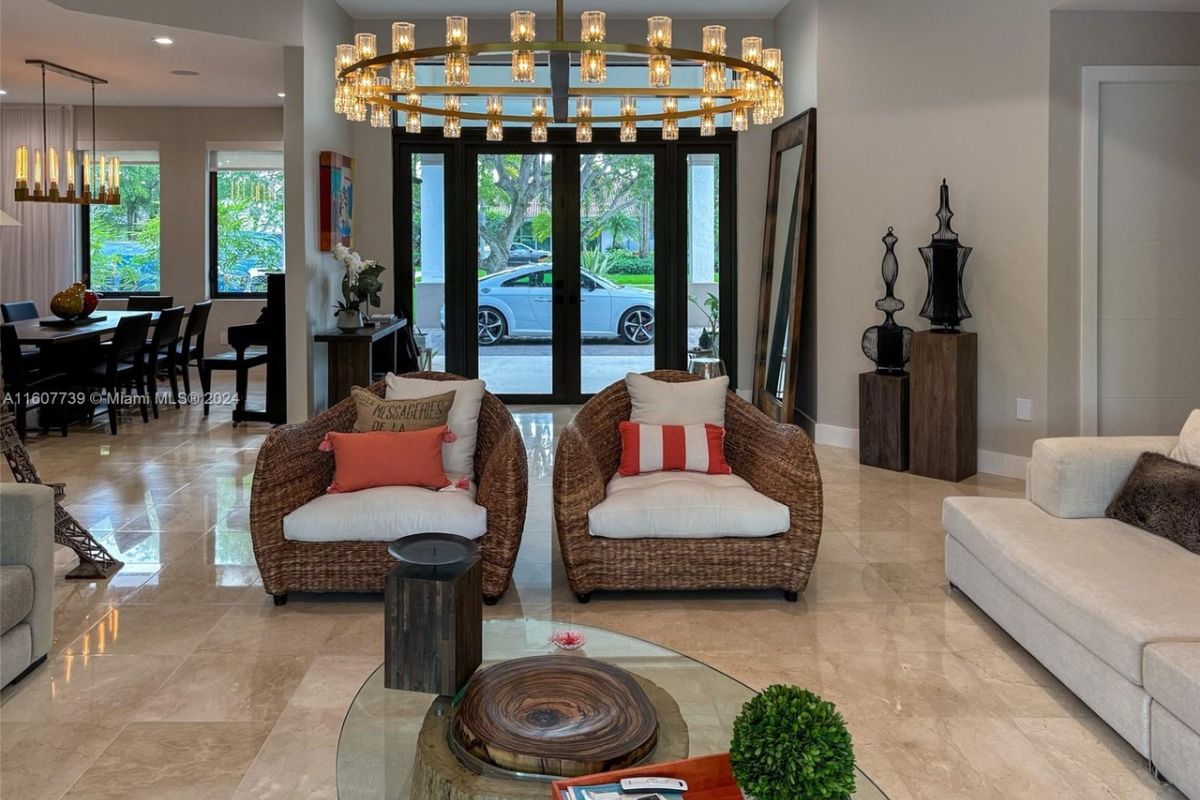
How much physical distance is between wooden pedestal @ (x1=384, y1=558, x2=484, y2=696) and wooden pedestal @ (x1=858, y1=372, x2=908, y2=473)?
4477 millimetres

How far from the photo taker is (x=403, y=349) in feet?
28.2

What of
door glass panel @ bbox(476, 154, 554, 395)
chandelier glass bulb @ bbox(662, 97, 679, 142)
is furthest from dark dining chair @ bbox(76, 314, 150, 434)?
chandelier glass bulb @ bbox(662, 97, 679, 142)

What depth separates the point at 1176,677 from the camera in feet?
8.09

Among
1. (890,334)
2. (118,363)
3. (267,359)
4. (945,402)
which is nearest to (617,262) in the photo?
(267,359)

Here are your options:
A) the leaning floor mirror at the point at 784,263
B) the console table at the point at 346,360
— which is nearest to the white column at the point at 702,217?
the leaning floor mirror at the point at 784,263

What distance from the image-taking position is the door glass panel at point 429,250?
8898 mm

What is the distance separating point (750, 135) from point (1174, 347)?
384 cm

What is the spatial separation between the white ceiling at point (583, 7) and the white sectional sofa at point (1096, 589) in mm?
5222

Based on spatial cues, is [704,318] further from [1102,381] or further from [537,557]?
[537,557]

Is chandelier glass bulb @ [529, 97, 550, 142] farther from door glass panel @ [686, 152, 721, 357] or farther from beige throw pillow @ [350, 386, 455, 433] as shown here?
door glass panel @ [686, 152, 721, 357]

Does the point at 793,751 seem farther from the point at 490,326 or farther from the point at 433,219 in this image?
the point at 433,219

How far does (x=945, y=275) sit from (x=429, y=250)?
453 centimetres

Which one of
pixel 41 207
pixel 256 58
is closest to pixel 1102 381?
pixel 256 58

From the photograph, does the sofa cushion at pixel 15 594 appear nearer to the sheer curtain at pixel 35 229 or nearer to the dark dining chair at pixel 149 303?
the dark dining chair at pixel 149 303
